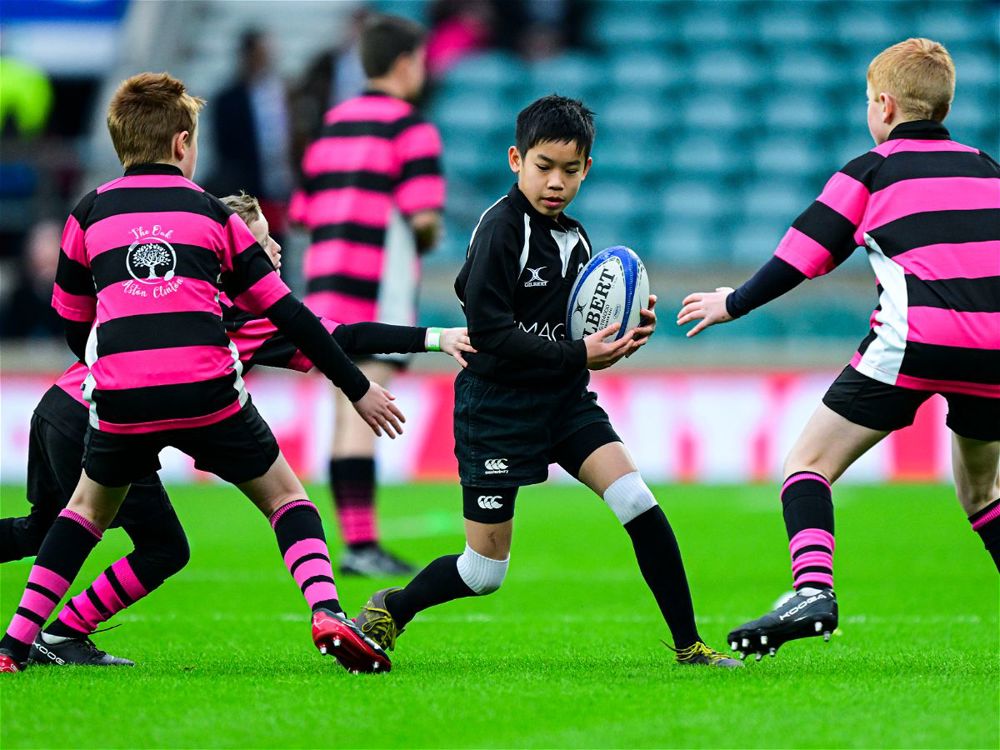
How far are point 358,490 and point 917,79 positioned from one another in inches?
152

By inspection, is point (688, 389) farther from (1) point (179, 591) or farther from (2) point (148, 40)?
(2) point (148, 40)

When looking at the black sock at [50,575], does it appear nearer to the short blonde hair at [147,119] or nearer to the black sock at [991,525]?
the short blonde hair at [147,119]

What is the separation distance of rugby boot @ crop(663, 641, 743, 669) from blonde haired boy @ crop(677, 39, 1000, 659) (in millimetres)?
378

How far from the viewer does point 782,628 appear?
4.43m

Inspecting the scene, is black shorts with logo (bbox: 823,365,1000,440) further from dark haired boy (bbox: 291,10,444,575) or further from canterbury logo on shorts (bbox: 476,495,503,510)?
dark haired boy (bbox: 291,10,444,575)

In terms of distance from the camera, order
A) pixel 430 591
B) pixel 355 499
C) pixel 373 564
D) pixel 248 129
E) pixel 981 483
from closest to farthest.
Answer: pixel 981 483 < pixel 430 591 < pixel 373 564 < pixel 355 499 < pixel 248 129

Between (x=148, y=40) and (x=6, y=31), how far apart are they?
1.73m

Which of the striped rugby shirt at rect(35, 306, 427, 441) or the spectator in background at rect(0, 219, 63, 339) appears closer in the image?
the striped rugby shirt at rect(35, 306, 427, 441)

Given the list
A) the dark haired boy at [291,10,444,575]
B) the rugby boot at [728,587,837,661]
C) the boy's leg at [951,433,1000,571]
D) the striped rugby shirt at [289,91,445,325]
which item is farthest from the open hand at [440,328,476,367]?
the striped rugby shirt at [289,91,445,325]

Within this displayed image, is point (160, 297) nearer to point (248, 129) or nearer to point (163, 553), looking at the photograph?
point (163, 553)

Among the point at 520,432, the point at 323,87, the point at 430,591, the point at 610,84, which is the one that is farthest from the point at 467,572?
the point at 610,84

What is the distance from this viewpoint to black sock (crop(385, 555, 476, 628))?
5.06 m

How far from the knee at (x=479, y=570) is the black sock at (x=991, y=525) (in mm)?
1444

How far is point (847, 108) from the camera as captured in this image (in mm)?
16938
